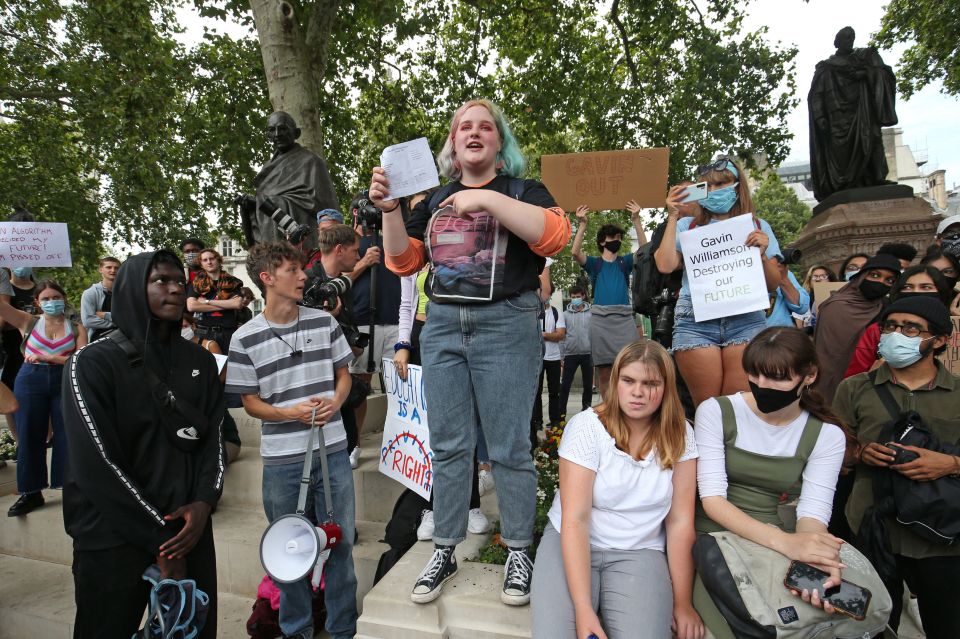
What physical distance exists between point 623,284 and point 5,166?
44.0 ft

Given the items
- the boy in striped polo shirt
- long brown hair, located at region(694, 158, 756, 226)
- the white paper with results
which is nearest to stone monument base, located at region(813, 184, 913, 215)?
long brown hair, located at region(694, 158, 756, 226)

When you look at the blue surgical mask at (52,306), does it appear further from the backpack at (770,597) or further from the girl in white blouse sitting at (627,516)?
the backpack at (770,597)

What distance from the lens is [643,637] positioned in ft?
6.49

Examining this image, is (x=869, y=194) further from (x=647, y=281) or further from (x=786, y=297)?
(x=647, y=281)

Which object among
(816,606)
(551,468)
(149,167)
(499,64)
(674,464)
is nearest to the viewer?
(816,606)

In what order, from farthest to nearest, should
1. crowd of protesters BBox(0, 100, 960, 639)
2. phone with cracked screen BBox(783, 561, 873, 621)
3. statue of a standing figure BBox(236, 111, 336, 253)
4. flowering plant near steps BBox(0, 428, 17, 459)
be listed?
flowering plant near steps BBox(0, 428, 17, 459), statue of a standing figure BBox(236, 111, 336, 253), crowd of protesters BBox(0, 100, 960, 639), phone with cracked screen BBox(783, 561, 873, 621)

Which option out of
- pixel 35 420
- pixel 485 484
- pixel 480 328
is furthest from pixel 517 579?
pixel 35 420

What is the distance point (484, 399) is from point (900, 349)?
191 centimetres

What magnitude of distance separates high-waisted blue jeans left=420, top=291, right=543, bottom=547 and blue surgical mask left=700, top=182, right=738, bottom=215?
1.32 m

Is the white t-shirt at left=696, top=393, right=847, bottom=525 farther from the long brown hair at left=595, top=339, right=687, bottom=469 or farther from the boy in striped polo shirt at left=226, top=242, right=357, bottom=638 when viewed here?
the boy in striped polo shirt at left=226, top=242, right=357, bottom=638

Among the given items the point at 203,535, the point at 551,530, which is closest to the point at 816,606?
the point at 551,530

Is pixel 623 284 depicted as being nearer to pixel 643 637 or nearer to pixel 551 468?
pixel 551 468

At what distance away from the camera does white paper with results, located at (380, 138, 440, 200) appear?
7.34 feet

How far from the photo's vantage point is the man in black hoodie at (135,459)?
2.17 m
